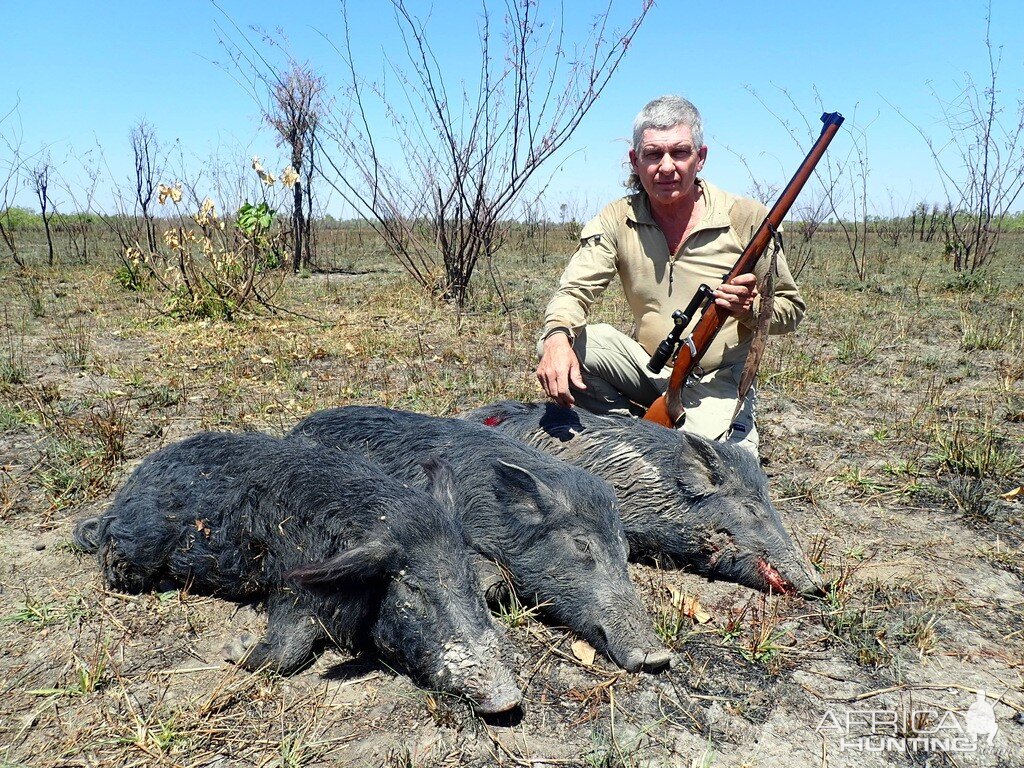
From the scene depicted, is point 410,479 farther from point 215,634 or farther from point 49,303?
point 49,303

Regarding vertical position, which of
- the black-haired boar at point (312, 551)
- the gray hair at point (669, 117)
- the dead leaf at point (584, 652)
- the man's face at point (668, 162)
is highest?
the gray hair at point (669, 117)

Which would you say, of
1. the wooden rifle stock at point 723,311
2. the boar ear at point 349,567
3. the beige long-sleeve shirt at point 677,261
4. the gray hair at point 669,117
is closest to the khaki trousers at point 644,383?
the beige long-sleeve shirt at point 677,261

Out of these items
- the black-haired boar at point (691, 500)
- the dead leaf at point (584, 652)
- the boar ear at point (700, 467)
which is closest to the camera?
the dead leaf at point (584, 652)

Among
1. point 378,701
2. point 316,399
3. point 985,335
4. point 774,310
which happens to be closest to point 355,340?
point 316,399

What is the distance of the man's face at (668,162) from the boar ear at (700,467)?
1506 millimetres

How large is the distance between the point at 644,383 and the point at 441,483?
1.93 m

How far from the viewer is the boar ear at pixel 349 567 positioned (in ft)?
8.19

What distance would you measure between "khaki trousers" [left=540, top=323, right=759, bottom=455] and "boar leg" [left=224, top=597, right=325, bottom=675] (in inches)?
93.2

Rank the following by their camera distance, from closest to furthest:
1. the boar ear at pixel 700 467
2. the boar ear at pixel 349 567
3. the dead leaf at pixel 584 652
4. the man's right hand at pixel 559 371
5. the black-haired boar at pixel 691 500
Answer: the boar ear at pixel 349 567 → the dead leaf at pixel 584 652 → the black-haired boar at pixel 691 500 → the boar ear at pixel 700 467 → the man's right hand at pixel 559 371

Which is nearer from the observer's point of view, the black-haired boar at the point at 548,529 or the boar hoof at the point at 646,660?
the boar hoof at the point at 646,660

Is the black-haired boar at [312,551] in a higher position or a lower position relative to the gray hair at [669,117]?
lower

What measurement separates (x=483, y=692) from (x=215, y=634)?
4.03 feet

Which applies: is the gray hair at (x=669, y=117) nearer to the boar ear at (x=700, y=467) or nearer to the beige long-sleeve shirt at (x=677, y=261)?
the beige long-sleeve shirt at (x=677, y=261)

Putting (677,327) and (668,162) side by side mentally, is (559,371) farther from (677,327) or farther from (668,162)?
(668,162)
